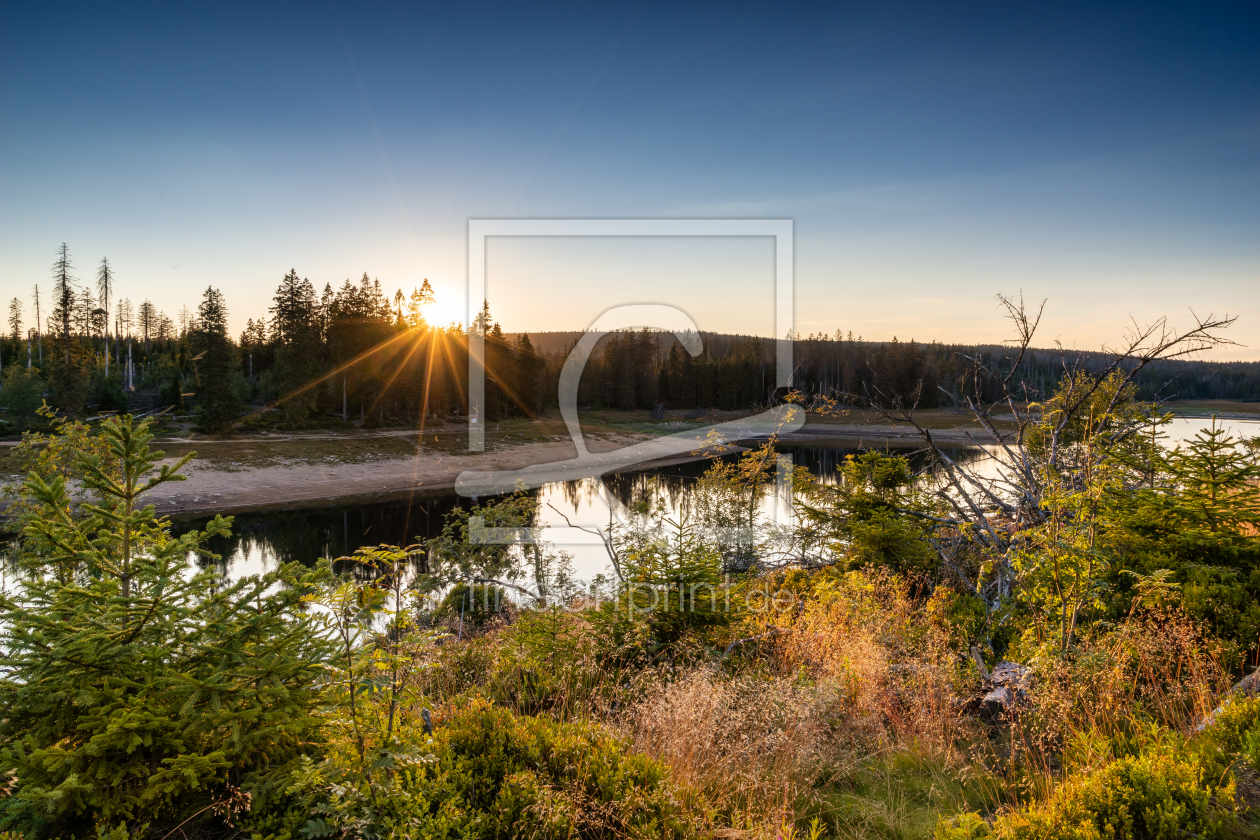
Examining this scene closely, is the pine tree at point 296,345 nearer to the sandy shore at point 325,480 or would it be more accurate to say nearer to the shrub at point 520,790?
the sandy shore at point 325,480

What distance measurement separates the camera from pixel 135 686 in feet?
8.38

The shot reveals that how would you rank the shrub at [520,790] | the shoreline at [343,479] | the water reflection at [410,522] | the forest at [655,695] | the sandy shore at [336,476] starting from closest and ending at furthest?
the forest at [655,695], the shrub at [520,790], the water reflection at [410,522], the shoreline at [343,479], the sandy shore at [336,476]

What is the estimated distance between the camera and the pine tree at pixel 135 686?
93.5 inches

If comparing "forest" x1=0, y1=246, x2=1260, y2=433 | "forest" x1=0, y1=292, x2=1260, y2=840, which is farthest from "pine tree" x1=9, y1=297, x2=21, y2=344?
"forest" x1=0, y1=292, x2=1260, y2=840

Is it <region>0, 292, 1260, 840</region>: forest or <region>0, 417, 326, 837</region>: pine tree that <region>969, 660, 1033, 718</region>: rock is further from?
<region>0, 417, 326, 837</region>: pine tree

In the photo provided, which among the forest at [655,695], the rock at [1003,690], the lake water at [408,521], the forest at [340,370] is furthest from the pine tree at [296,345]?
the rock at [1003,690]

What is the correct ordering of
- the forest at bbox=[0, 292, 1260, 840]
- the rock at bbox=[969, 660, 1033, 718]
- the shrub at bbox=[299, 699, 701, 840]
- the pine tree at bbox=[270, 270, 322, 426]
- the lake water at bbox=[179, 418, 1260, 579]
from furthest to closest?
1. the pine tree at bbox=[270, 270, 322, 426]
2. the lake water at bbox=[179, 418, 1260, 579]
3. the rock at bbox=[969, 660, 1033, 718]
4. the shrub at bbox=[299, 699, 701, 840]
5. the forest at bbox=[0, 292, 1260, 840]

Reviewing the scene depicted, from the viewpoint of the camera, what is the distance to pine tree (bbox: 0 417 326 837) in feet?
7.79

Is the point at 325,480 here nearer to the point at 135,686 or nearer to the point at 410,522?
the point at 410,522

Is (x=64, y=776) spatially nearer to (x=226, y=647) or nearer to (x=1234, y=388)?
(x=226, y=647)

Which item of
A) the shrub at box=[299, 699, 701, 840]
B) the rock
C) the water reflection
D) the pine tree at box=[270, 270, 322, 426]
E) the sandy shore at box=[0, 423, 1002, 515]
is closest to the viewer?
the shrub at box=[299, 699, 701, 840]

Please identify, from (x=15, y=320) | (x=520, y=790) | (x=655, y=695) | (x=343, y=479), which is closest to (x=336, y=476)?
(x=343, y=479)

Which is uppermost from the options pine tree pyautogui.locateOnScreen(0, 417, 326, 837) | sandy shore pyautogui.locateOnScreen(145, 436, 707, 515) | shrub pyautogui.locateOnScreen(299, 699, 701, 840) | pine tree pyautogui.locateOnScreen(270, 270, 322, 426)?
pine tree pyautogui.locateOnScreen(270, 270, 322, 426)

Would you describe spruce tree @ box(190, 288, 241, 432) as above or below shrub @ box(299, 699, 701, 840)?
above
